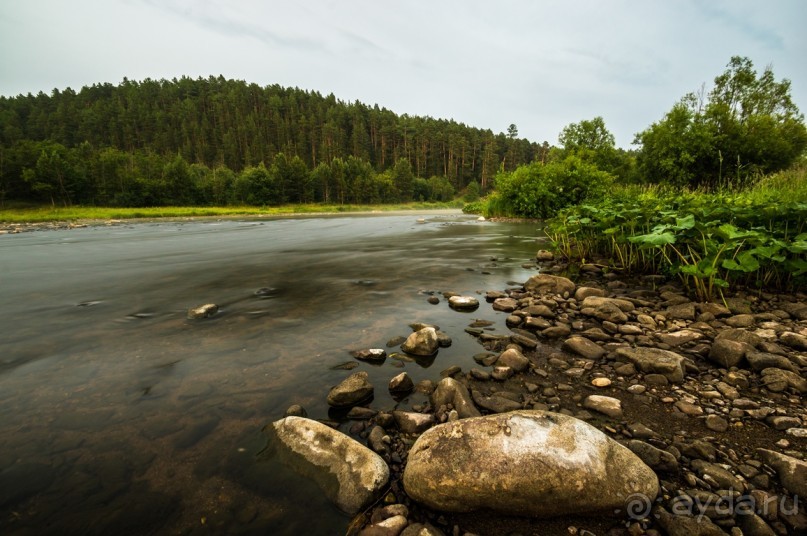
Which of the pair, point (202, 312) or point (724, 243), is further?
point (202, 312)

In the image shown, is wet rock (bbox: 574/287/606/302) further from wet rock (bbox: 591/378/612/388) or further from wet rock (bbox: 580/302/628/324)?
wet rock (bbox: 591/378/612/388)

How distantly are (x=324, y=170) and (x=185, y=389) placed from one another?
86173 millimetres

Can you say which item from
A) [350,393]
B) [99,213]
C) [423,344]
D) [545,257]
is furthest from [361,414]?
[99,213]

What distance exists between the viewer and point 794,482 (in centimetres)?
210

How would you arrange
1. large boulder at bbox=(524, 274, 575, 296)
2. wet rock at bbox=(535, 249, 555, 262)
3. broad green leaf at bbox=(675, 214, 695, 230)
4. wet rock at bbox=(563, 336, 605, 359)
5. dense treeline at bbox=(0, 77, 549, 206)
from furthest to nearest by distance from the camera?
1. dense treeline at bbox=(0, 77, 549, 206)
2. wet rock at bbox=(535, 249, 555, 262)
3. large boulder at bbox=(524, 274, 575, 296)
4. broad green leaf at bbox=(675, 214, 695, 230)
5. wet rock at bbox=(563, 336, 605, 359)

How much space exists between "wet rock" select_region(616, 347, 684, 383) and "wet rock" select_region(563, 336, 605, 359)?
0.77 feet

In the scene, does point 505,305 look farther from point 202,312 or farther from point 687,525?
point 202,312

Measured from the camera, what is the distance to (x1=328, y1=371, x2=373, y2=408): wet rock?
3.37 meters

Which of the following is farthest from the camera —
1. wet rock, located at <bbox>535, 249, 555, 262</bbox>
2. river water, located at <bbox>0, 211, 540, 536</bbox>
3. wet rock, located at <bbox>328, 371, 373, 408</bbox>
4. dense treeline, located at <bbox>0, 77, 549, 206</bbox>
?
dense treeline, located at <bbox>0, 77, 549, 206</bbox>

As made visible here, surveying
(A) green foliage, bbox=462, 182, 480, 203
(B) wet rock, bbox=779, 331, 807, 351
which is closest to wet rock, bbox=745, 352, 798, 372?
(B) wet rock, bbox=779, 331, 807, 351

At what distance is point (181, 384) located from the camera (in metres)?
3.81

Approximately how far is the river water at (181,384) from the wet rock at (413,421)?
0.28 meters

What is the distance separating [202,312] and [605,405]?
650 centimetres

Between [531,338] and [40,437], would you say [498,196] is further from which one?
[40,437]
